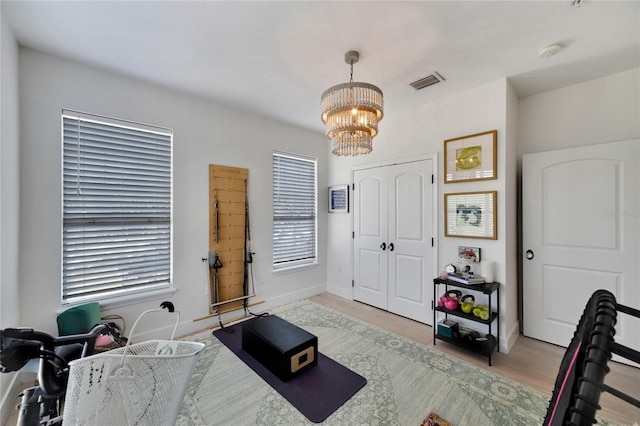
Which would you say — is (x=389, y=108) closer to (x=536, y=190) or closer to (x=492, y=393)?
(x=536, y=190)

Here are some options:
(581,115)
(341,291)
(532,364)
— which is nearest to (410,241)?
(341,291)

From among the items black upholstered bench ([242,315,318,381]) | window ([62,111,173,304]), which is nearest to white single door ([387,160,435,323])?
black upholstered bench ([242,315,318,381])

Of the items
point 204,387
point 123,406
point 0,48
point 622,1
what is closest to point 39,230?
point 0,48

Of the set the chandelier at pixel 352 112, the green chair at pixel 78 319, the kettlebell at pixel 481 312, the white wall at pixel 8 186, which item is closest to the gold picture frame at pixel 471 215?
the kettlebell at pixel 481 312

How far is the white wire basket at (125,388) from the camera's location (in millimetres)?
922

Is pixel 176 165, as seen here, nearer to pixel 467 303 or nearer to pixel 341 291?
pixel 341 291

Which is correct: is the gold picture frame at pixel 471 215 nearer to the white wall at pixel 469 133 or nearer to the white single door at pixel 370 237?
the white wall at pixel 469 133

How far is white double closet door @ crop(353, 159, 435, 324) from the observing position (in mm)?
3237

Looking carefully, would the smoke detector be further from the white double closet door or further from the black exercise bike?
the black exercise bike

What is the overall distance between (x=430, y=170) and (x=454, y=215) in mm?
612

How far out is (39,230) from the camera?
220cm

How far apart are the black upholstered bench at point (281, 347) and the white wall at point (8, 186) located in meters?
1.66

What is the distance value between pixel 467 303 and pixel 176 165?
11.3ft

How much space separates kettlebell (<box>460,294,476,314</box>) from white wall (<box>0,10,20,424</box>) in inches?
145
